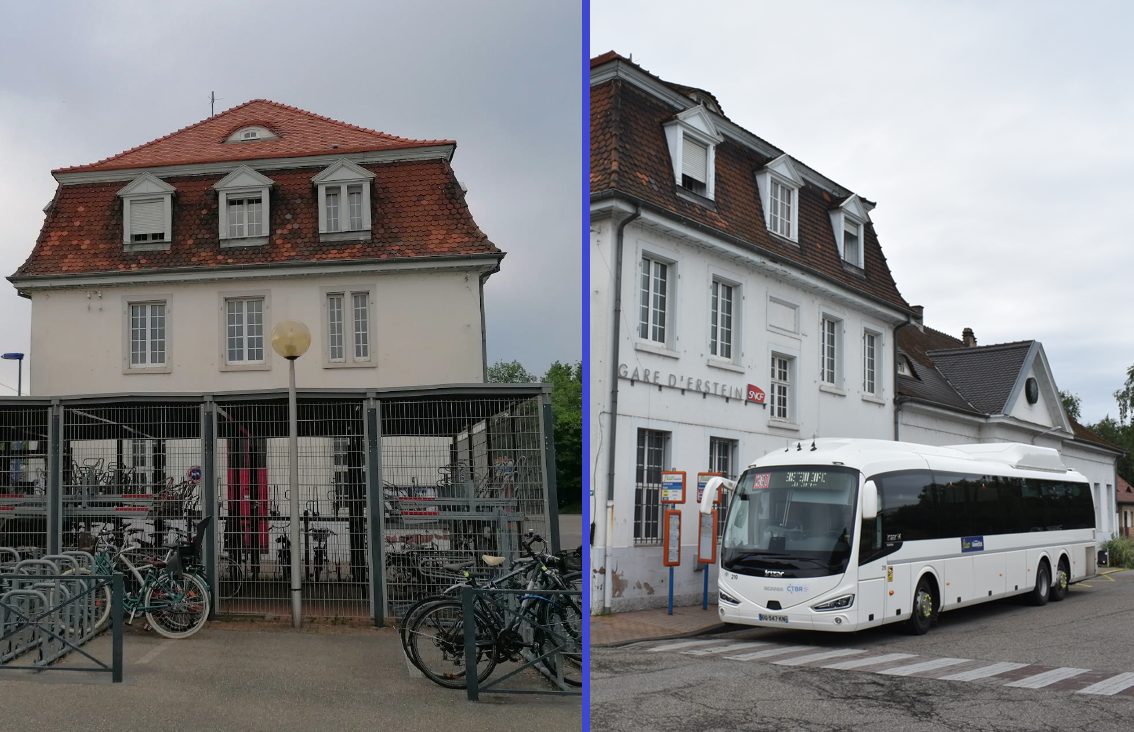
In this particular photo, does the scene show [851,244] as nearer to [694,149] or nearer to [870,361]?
[870,361]

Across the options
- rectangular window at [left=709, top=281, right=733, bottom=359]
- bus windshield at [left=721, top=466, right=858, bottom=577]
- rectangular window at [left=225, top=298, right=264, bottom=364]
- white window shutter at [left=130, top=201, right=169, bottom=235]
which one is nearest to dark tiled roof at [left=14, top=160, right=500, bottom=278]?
white window shutter at [left=130, top=201, right=169, bottom=235]

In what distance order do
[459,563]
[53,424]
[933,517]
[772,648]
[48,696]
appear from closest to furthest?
[48,696] → [459,563] → [53,424] → [772,648] → [933,517]

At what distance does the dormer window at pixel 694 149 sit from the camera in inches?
582

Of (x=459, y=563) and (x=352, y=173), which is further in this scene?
(x=352, y=173)

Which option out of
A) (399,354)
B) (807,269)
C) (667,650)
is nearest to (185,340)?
(399,354)

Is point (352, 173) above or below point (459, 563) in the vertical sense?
above

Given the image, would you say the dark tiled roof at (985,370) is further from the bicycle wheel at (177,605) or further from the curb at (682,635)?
the bicycle wheel at (177,605)

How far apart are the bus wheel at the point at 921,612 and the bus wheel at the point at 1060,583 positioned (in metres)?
6.29

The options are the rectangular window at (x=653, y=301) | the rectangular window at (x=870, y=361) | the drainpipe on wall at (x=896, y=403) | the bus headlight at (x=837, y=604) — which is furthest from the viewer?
the drainpipe on wall at (x=896, y=403)

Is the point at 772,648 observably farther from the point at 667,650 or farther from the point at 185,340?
the point at 185,340

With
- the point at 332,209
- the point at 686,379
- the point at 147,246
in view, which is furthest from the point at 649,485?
the point at 147,246

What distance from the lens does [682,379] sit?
1445 centimetres

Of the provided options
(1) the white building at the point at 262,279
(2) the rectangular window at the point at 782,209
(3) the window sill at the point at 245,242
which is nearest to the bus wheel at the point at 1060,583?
(2) the rectangular window at the point at 782,209

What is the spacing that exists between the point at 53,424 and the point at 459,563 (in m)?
4.33
